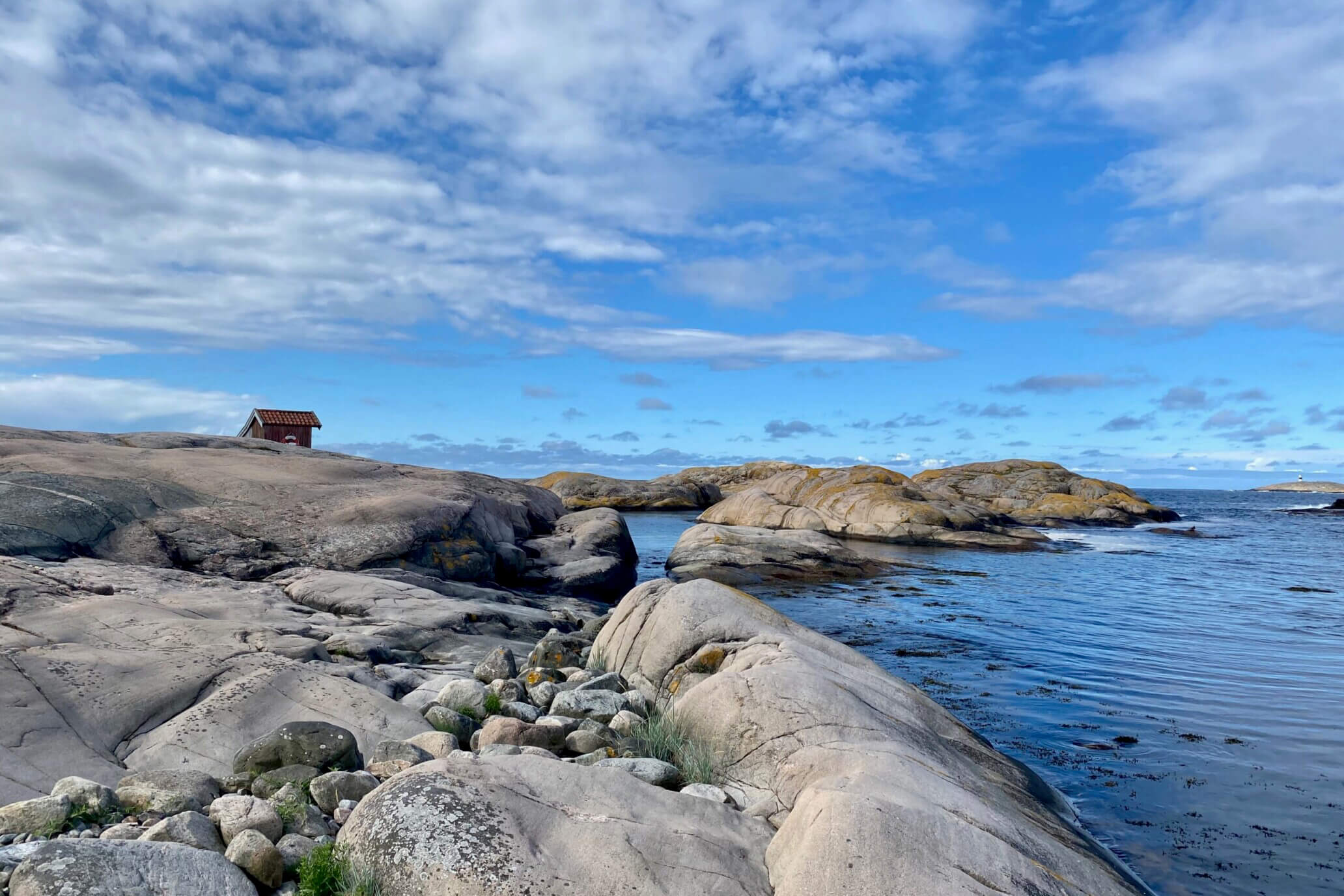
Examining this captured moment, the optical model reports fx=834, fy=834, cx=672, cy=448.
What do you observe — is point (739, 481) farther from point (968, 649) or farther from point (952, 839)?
point (952, 839)

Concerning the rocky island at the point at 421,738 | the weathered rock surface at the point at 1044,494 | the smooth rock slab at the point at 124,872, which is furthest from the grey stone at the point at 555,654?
the weathered rock surface at the point at 1044,494

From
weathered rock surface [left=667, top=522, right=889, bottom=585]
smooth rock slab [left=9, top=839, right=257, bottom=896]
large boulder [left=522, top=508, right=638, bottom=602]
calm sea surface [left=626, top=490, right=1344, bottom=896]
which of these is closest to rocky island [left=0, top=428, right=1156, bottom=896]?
smooth rock slab [left=9, top=839, right=257, bottom=896]

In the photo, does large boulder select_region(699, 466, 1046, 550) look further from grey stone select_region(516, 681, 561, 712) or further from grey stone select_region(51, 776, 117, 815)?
grey stone select_region(51, 776, 117, 815)

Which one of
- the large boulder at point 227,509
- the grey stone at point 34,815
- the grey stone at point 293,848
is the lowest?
the grey stone at point 293,848

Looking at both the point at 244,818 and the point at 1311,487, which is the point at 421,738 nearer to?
the point at 244,818

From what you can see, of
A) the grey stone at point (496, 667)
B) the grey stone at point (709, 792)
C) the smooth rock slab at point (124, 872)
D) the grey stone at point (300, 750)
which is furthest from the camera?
the grey stone at point (496, 667)

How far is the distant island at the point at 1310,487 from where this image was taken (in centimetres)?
14850

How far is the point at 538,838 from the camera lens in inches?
→ 208

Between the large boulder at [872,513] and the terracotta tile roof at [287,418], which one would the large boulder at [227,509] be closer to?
the terracotta tile roof at [287,418]

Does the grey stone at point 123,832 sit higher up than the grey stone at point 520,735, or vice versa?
the grey stone at point 123,832

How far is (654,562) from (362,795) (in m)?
28.3

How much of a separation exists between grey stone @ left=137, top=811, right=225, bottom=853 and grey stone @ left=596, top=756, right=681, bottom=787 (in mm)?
2713

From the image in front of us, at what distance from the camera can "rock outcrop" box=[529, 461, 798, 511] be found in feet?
218

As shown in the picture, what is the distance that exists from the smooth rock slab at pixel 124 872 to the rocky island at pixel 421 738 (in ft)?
0.04
